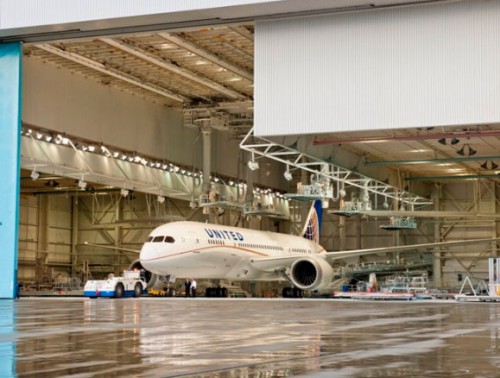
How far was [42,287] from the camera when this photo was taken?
49156 millimetres

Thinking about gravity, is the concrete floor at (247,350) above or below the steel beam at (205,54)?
below

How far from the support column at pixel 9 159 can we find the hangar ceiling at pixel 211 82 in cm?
112

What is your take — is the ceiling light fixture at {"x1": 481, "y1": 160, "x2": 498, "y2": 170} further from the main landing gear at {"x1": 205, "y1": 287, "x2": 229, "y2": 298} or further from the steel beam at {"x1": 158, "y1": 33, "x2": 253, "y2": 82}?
the main landing gear at {"x1": 205, "y1": 287, "x2": 229, "y2": 298}

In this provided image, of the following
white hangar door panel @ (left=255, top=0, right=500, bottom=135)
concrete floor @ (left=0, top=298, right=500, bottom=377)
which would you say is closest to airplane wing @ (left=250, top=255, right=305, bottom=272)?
white hangar door panel @ (left=255, top=0, right=500, bottom=135)

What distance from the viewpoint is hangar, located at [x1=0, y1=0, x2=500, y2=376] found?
882 centimetres

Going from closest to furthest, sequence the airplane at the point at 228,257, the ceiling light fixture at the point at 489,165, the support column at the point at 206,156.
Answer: the airplane at the point at 228,257 → the ceiling light fixture at the point at 489,165 → the support column at the point at 206,156

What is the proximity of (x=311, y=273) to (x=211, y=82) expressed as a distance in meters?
10.6

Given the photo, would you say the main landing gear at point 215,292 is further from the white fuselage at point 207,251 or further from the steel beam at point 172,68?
the steel beam at point 172,68

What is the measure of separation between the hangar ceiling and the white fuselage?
19.4ft

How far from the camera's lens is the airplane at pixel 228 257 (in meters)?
31.1

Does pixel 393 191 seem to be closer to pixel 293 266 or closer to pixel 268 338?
pixel 293 266

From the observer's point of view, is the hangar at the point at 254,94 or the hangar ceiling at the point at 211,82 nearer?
the hangar at the point at 254,94

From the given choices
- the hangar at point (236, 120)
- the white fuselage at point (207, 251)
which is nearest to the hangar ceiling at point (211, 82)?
the hangar at point (236, 120)

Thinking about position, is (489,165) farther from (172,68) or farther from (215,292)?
(172,68)
